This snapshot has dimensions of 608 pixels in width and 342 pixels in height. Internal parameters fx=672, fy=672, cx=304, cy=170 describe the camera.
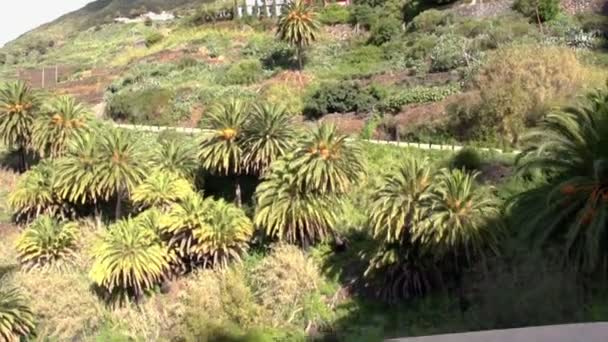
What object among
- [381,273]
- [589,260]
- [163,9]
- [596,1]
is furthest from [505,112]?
[163,9]

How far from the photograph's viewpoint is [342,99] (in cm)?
4628

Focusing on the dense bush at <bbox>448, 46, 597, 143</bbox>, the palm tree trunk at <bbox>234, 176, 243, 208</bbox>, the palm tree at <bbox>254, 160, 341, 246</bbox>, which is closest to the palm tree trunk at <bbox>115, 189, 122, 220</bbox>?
the palm tree trunk at <bbox>234, 176, 243, 208</bbox>

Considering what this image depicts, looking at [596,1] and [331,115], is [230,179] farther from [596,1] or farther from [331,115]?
[596,1]

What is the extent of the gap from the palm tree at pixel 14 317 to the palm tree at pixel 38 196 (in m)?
6.77

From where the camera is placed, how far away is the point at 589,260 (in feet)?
65.9

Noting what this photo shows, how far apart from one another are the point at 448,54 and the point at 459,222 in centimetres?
2799

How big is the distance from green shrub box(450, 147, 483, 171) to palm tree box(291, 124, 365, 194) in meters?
5.34

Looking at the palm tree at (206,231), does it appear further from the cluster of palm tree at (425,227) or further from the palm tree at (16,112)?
the palm tree at (16,112)

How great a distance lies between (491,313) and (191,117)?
33.1 metres

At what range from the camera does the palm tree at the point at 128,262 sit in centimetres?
2973

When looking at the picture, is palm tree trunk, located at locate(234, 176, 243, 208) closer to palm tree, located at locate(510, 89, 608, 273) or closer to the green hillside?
the green hillside

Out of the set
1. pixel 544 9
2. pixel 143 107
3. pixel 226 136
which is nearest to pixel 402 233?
pixel 226 136

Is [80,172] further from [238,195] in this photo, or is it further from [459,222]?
[459,222]

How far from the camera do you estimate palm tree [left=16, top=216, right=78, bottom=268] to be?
3356 cm
